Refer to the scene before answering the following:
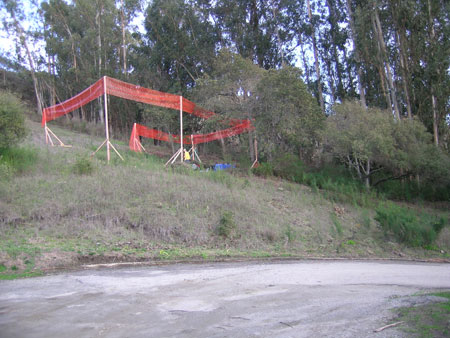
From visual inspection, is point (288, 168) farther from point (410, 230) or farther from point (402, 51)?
point (402, 51)

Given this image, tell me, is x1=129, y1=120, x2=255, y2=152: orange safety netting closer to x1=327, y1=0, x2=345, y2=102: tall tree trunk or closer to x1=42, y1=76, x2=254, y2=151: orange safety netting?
x1=42, y1=76, x2=254, y2=151: orange safety netting

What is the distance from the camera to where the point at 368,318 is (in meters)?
5.47

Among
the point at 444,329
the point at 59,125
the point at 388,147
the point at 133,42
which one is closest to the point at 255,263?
the point at 444,329

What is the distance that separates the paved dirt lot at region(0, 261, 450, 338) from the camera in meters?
5.12

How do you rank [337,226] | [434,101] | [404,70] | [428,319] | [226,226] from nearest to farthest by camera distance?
[428,319] → [226,226] → [337,226] → [434,101] → [404,70]

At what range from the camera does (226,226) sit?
1261 centimetres

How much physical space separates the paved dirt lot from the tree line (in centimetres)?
1244

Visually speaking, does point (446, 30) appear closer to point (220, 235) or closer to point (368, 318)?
point (220, 235)

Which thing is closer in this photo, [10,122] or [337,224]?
[10,122]

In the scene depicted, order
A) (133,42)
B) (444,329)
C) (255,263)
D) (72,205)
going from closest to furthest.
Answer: (444,329) → (255,263) → (72,205) → (133,42)

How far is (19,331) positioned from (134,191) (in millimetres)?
8936

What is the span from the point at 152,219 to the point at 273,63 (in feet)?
83.6

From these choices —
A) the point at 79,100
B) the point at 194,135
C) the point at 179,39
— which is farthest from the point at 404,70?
the point at 79,100

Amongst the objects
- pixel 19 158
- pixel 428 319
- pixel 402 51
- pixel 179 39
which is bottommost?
pixel 428 319
